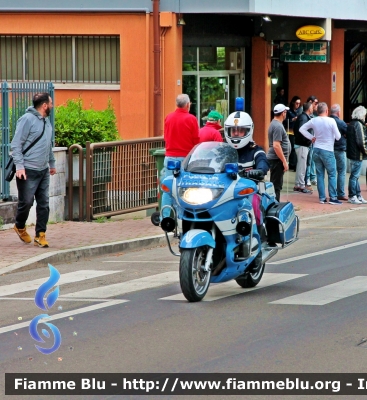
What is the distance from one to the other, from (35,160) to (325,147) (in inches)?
314

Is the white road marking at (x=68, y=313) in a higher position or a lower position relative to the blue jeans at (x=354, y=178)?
lower

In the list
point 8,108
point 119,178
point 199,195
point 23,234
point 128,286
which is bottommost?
point 128,286

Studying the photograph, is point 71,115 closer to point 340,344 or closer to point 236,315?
point 236,315

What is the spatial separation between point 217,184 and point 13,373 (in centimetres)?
295

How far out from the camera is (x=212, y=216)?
29.9 feet

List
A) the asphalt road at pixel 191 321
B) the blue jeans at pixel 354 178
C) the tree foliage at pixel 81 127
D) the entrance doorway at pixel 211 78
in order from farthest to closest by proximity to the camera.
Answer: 1. the entrance doorway at pixel 211 78
2. the blue jeans at pixel 354 178
3. the tree foliage at pixel 81 127
4. the asphalt road at pixel 191 321

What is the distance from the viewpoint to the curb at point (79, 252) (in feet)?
38.8

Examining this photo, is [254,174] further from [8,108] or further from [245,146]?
[8,108]

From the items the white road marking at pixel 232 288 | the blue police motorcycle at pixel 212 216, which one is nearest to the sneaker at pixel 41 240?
the white road marking at pixel 232 288

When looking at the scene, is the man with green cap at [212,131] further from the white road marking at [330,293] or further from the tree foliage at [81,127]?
the white road marking at [330,293]

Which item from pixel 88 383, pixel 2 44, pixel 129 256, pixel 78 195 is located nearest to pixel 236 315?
pixel 88 383

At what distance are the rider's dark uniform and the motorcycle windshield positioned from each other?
1.70 ft

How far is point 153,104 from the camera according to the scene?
A: 2181 cm

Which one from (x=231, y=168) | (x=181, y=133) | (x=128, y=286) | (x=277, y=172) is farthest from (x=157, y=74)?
(x=231, y=168)
